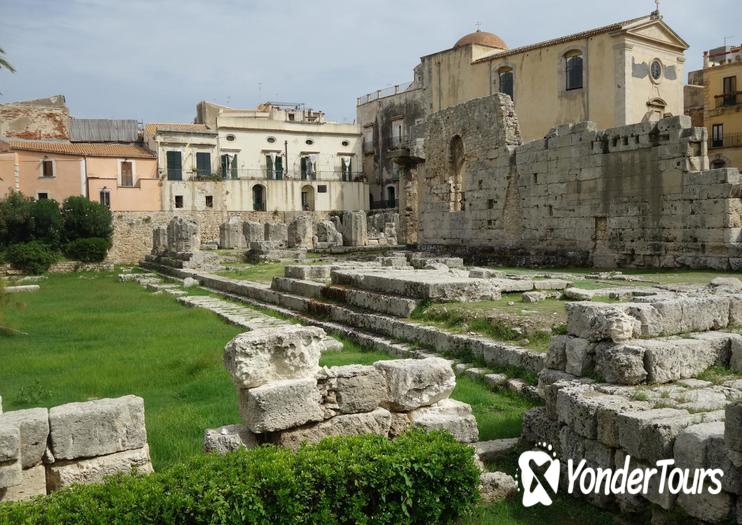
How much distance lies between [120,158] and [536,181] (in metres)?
34.5

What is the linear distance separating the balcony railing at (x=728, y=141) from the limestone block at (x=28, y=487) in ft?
133

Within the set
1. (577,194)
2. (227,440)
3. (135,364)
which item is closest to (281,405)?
(227,440)

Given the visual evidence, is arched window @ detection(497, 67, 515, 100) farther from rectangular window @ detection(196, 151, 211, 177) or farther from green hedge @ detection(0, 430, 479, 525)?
green hedge @ detection(0, 430, 479, 525)

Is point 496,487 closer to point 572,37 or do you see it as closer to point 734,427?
point 734,427

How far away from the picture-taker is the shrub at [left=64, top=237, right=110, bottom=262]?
33969mm

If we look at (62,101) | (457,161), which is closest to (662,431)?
(457,161)

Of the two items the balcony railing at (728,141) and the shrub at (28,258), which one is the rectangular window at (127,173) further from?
the balcony railing at (728,141)

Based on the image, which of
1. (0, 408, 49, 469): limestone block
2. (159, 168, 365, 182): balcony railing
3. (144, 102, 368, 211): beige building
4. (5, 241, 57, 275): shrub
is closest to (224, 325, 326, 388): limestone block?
(0, 408, 49, 469): limestone block

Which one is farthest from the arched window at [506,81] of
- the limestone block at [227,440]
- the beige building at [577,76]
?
the limestone block at [227,440]

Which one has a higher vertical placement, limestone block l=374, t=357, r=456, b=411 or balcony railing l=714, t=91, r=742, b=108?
balcony railing l=714, t=91, r=742, b=108

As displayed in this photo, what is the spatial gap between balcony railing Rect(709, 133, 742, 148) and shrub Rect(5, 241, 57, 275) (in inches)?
1411

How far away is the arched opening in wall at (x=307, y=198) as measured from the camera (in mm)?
54812

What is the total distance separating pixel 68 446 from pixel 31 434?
26cm

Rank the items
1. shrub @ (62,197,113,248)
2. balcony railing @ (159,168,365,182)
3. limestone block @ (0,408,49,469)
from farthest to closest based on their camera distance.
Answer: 1. balcony railing @ (159,168,365,182)
2. shrub @ (62,197,113,248)
3. limestone block @ (0,408,49,469)
